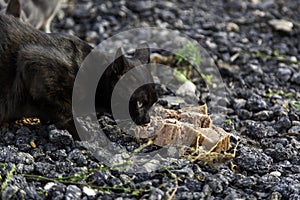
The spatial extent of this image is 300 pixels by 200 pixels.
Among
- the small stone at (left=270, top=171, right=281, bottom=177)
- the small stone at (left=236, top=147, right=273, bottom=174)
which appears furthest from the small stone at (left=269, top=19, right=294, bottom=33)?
the small stone at (left=270, top=171, right=281, bottom=177)

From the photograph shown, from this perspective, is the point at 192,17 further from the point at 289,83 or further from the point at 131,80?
the point at 131,80

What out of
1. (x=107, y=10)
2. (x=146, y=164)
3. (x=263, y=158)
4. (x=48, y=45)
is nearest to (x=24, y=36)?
(x=48, y=45)

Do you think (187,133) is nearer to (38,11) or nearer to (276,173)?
(276,173)

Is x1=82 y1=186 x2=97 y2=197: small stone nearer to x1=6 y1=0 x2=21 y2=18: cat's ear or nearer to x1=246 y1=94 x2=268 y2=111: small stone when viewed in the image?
x1=246 y1=94 x2=268 y2=111: small stone

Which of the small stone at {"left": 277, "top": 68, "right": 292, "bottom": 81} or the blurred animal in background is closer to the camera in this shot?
the small stone at {"left": 277, "top": 68, "right": 292, "bottom": 81}

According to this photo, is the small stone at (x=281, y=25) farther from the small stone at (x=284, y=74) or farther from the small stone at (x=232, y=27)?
the small stone at (x=284, y=74)

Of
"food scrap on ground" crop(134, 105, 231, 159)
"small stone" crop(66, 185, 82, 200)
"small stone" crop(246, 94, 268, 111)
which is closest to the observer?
"small stone" crop(66, 185, 82, 200)

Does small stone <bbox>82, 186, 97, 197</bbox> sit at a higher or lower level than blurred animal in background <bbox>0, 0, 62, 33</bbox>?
lower

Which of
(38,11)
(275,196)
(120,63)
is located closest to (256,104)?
(120,63)
